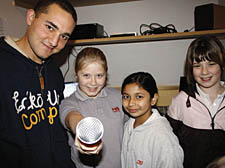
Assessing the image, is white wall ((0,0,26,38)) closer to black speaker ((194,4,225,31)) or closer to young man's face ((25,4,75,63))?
young man's face ((25,4,75,63))

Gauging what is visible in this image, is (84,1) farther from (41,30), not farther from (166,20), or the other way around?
(41,30)

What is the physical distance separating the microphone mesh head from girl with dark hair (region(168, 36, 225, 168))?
0.73m

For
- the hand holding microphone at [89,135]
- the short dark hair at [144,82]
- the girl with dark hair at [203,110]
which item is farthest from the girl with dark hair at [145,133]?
the hand holding microphone at [89,135]

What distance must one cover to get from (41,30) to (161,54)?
1.28 metres

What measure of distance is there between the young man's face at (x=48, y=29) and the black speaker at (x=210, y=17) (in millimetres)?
1091

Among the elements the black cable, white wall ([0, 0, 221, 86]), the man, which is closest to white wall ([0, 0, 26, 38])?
white wall ([0, 0, 221, 86])

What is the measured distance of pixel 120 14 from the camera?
195 centimetres

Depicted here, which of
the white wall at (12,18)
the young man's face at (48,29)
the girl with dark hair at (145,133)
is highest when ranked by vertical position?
the white wall at (12,18)

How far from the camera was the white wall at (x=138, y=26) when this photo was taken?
1836 millimetres

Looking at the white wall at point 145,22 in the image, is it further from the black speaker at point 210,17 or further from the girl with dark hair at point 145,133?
the girl with dark hair at point 145,133

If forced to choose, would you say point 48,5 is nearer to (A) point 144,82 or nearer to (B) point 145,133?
(A) point 144,82

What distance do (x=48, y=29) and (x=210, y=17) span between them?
123cm

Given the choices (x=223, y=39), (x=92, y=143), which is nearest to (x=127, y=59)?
(x=223, y=39)

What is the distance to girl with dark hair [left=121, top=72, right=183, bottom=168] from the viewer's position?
976 mm
